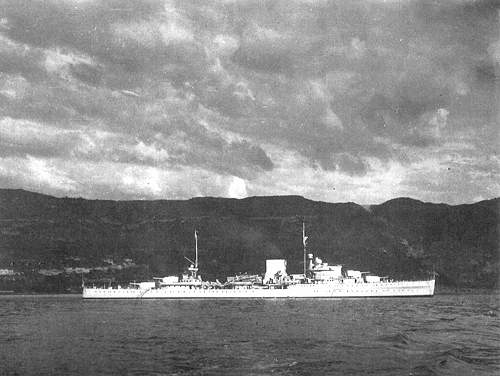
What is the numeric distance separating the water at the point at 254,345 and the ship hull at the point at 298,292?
34.7 metres

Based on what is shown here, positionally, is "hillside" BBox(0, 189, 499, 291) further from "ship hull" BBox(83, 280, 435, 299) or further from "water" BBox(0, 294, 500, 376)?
"water" BBox(0, 294, 500, 376)

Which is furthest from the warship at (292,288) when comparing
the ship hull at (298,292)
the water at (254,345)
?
the water at (254,345)

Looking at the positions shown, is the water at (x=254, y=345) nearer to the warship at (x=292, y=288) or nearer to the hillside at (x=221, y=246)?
the warship at (x=292, y=288)

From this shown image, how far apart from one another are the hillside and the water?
10189 cm

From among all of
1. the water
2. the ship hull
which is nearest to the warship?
the ship hull

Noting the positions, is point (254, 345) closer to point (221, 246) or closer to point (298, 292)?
point (298, 292)

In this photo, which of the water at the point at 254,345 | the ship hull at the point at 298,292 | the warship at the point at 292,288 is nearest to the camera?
the water at the point at 254,345

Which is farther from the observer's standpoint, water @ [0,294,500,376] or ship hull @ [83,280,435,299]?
ship hull @ [83,280,435,299]

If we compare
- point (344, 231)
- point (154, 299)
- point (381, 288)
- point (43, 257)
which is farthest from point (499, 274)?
point (43, 257)

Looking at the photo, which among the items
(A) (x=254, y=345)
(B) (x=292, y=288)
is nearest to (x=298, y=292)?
(B) (x=292, y=288)

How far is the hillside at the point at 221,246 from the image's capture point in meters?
160

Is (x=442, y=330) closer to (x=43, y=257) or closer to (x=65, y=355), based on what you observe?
(x=65, y=355)

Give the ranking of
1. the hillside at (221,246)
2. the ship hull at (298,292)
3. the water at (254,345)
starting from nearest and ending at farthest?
the water at (254,345) < the ship hull at (298,292) < the hillside at (221,246)

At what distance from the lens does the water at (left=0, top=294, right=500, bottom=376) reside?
28.8m
